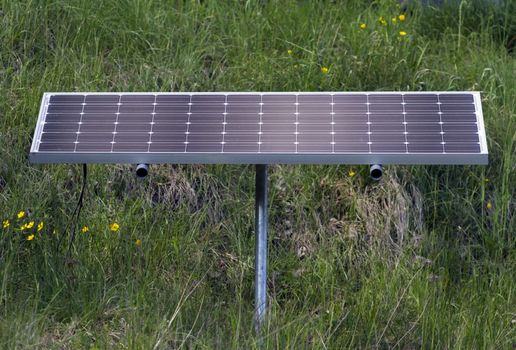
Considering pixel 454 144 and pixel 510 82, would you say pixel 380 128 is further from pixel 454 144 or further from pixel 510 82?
pixel 510 82

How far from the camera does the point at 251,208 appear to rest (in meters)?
6.87

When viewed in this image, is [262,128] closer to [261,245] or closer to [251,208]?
[261,245]

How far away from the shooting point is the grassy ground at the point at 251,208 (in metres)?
5.73

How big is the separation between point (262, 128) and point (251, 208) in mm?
1451

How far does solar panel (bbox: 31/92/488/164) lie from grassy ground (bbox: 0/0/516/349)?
0.79 m

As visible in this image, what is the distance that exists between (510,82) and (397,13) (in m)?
1.06

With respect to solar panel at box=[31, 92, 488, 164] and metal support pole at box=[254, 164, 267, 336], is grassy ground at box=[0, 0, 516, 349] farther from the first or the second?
solar panel at box=[31, 92, 488, 164]

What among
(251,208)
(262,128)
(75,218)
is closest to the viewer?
(262,128)

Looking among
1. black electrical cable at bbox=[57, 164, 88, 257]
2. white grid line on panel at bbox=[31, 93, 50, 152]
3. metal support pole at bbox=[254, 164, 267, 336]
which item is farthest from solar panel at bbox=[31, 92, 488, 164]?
black electrical cable at bbox=[57, 164, 88, 257]

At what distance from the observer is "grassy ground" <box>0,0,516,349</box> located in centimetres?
573

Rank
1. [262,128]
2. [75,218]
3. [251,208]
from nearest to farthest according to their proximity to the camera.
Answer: [262,128] < [75,218] < [251,208]

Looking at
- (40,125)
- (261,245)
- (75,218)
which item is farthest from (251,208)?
(40,125)

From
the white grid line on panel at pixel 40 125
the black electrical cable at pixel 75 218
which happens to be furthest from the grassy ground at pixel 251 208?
the white grid line on panel at pixel 40 125

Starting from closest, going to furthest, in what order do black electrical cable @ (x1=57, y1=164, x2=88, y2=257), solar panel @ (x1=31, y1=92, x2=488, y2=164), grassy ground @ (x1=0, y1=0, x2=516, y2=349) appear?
solar panel @ (x1=31, y1=92, x2=488, y2=164)
grassy ground @ (x1=0, y1=0, x2=516, y2=349)
black electrical cable @ (x1=57, y1=164, x2=88, y2=257)
